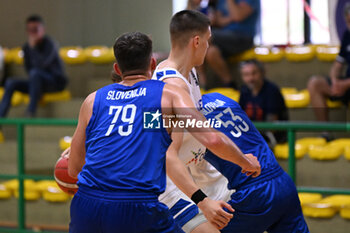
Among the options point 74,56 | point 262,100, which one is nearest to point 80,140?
point 262,100

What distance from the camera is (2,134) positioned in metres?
7.77

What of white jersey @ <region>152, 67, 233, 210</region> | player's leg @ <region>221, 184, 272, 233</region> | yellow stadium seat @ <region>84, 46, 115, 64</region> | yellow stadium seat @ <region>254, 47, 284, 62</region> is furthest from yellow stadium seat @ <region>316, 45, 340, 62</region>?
player's leg @ <region>221, 184, 272, 233</region>

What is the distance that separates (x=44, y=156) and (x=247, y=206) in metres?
4.05

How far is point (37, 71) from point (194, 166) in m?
4.46

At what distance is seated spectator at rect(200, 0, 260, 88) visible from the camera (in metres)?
6.83

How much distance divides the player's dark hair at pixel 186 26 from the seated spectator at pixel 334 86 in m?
3.02

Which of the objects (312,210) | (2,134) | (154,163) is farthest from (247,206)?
(2,134)

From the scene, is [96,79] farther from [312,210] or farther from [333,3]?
[312,210]

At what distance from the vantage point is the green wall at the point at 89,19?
739 cm

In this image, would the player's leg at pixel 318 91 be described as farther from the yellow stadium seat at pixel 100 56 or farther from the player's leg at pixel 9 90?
the player's leg at pixel 9 90

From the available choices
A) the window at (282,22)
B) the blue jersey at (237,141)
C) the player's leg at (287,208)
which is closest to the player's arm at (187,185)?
the blue jersey at (237,141)

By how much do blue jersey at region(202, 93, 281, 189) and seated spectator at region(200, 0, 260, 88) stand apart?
11.9ft

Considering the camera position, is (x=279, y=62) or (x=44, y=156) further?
(x=279, y=62)

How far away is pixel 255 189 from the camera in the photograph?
315cm
